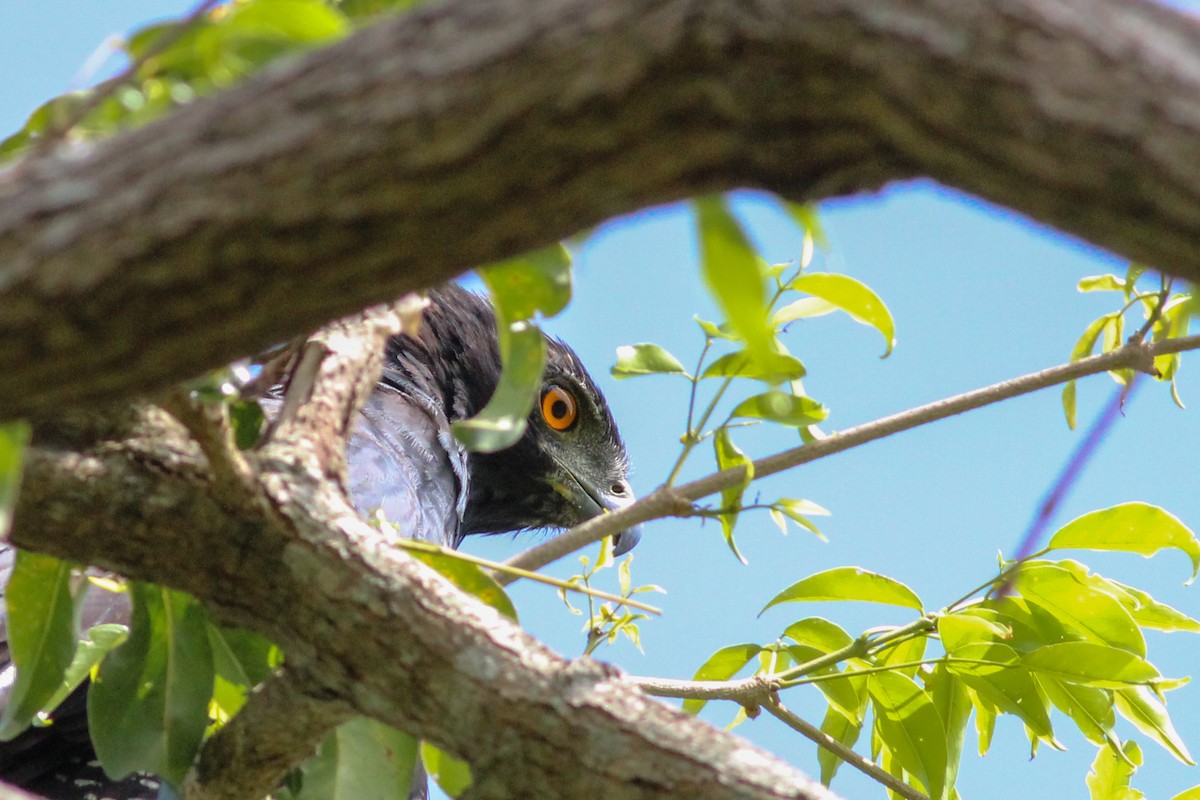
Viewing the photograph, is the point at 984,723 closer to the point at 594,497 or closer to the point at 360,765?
the point at 360,765

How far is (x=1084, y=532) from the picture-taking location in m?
2.79

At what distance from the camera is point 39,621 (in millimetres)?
2342

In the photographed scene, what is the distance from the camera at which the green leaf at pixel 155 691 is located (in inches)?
97.0

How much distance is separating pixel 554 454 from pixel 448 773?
→ 426 cm

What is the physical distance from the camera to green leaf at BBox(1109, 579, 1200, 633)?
2844 millimetres

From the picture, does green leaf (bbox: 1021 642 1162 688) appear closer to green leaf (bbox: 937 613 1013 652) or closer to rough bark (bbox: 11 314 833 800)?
green leaf (bbox: 937 613 1013 652)

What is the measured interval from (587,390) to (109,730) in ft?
14.6

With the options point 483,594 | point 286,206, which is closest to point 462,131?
point 286,206

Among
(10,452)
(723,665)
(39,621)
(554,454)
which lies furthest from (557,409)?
(10,452)

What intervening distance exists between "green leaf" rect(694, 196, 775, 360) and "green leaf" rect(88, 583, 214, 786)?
1.68 meters

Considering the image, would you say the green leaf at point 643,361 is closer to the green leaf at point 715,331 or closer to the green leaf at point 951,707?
the green leaf at point 715,331

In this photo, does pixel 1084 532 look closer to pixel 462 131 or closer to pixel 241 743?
pixel 241 743

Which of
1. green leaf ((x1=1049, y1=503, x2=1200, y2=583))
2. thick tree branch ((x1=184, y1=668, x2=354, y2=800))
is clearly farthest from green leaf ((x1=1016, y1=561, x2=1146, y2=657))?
thick tree branch ((x1=184, y1=668, x2=354, y2=800))

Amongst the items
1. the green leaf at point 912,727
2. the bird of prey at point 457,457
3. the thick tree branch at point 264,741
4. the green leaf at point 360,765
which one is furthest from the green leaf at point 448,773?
the bird of prey at point 457,457
